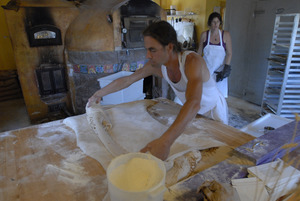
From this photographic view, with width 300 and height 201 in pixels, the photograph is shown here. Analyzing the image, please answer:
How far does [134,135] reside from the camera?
1210mm

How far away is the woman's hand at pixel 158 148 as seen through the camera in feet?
2.91

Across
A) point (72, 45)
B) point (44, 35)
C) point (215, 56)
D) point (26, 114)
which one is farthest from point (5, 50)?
point (215, 56)

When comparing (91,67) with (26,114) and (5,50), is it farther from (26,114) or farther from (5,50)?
(5,50)

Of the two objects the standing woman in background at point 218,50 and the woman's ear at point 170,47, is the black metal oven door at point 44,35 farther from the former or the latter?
the woman's ear at point 170,47

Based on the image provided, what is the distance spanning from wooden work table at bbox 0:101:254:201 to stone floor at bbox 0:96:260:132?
2.25 m

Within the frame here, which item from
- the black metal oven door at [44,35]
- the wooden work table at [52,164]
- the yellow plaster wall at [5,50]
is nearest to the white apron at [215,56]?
the wooden work table at [52,164]

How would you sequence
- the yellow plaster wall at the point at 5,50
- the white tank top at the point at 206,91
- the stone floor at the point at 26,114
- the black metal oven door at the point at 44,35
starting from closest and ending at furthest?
the white tank top at the point at 206,91
the black metal oven door at the point at 44,35
the stone floor at the point at 26,114
the yellow plaster wall at the point at 5,50

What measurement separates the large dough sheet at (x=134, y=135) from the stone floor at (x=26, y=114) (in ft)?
6.81

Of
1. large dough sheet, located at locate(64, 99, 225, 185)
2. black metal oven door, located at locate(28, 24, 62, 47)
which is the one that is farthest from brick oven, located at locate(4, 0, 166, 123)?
large dough sheet, located at locate(64, 99, 225, 185)

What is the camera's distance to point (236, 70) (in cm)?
414

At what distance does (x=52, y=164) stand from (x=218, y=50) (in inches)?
107

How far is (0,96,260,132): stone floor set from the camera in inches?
131

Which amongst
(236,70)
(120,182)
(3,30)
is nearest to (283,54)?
(236,70)

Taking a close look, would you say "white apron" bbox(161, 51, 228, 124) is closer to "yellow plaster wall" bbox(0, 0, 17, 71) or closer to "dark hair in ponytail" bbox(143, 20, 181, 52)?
"dark hair in ponytail" bbox(143, 20, 181, 52)
